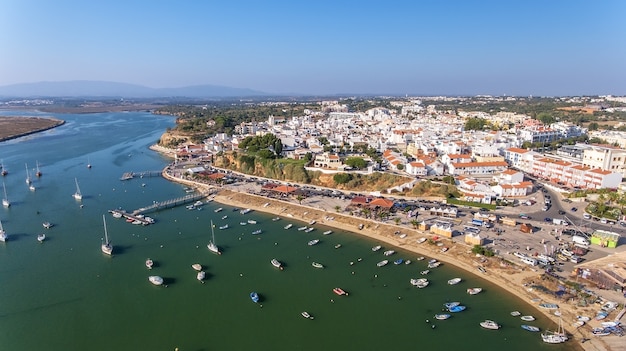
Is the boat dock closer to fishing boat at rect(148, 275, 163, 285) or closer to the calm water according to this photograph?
the calm water

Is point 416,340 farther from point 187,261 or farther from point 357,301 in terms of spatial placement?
point 187,261

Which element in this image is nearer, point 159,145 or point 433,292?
point 433,292

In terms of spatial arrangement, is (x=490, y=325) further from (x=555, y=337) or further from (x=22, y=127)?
(x=22, y=127)

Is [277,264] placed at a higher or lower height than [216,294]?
higher

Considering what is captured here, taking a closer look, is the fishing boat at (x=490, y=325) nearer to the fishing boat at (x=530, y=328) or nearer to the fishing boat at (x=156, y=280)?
the fishing boat at (x=530, y=328)

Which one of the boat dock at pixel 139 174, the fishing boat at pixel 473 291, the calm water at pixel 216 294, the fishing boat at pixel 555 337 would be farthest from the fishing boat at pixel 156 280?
the boat dock at pixel 139 174

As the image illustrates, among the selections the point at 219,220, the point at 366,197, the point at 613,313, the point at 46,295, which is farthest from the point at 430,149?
the point at 46,295

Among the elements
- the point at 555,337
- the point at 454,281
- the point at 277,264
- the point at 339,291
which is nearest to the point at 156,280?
the point at 277,264
